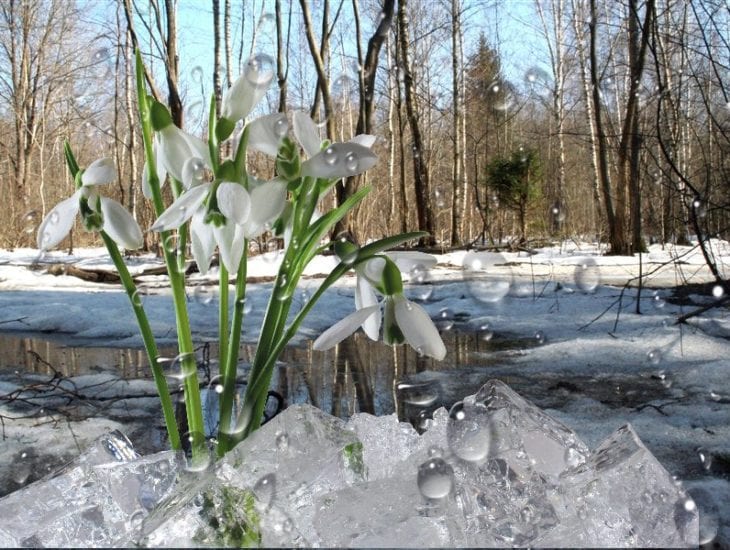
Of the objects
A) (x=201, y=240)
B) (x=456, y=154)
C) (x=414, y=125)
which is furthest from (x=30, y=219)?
(x=456, y=154)

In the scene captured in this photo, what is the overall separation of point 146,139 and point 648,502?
511 millimetres

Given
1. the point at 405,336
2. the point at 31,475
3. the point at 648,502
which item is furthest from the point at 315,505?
the point at 31,475

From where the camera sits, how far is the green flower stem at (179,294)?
0.52 meters

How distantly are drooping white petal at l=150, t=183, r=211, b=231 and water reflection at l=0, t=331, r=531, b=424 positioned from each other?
1040 millimetres

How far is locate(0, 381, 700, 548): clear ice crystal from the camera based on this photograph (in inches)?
16.7

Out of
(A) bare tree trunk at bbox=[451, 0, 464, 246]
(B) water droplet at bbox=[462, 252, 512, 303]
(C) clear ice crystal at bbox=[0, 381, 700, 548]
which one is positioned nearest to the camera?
(C) clear ice crystal at bbox=[0, 381, 700, 548]

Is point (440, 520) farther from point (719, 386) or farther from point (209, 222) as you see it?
point (719, 386)

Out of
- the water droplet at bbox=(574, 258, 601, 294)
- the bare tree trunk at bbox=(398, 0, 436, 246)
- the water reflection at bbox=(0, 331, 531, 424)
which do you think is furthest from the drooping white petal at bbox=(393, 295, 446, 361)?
the bare tree trunk at bbox=(398, 0, 436, 246)

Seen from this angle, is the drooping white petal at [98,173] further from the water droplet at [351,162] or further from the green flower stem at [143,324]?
the water droplet at [351,162]

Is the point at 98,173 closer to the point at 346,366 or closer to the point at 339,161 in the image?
the point at 339,161

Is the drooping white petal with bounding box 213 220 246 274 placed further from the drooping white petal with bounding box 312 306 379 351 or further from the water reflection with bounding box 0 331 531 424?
the water reflection with bounding box 0 331 531 424

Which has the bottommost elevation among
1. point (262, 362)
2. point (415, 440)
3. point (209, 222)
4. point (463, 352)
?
point (463, 352)

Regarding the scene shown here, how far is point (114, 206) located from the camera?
19.9 inches

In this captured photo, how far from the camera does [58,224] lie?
0.51m
